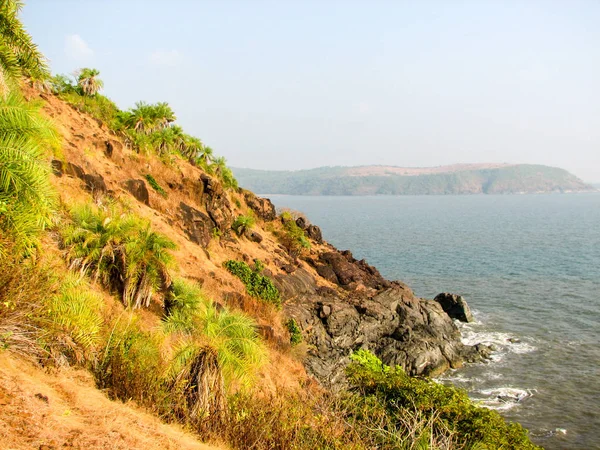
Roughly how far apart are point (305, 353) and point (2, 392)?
1892 cm

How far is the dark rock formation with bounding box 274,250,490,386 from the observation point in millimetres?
26562

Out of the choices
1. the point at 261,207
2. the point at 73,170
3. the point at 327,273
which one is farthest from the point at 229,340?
the point at 261,207

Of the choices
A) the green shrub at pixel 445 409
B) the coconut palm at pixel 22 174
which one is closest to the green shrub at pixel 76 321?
the coconut palm at pixel 22 174

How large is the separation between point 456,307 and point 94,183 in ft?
103

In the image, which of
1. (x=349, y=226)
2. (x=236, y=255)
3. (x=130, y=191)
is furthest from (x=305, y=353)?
(x=349, y=226)

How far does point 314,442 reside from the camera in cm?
959

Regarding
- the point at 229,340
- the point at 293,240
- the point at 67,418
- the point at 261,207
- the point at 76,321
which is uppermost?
the point at 261,207

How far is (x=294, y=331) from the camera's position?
25.2 meters

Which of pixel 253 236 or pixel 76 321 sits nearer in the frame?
pixel 76 321

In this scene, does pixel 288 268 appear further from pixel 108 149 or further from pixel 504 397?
pixel 504 397

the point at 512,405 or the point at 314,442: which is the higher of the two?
the point at 314,442

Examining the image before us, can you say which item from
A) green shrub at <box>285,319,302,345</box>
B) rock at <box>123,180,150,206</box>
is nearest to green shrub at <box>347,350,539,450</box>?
green shrub at <box>285,319,302,345</box>

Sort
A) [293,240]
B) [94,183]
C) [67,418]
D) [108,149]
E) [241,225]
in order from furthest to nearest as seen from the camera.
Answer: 1. [293,240]
2. [241,225]
3. [108,149]
4. [94,183]
5. [67,418]

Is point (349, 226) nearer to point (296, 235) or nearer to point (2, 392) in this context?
point (296, 235)
